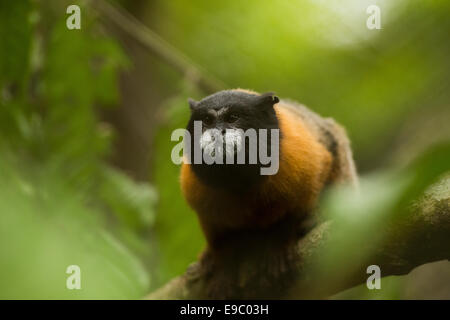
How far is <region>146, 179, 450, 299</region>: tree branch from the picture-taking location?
1.65m

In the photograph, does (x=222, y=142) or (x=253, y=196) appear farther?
(x=253, y=196)

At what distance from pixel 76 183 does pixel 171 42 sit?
2245mm

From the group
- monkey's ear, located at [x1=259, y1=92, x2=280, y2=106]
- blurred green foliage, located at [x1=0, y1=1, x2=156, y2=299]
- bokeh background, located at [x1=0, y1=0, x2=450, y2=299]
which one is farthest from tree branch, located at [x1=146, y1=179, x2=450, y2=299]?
blurred green foliage, located at [x1=0, y1=1, x2=156, y2=299]

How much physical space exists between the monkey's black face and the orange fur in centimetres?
8

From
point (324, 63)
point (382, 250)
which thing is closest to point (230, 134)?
point (382, 250)

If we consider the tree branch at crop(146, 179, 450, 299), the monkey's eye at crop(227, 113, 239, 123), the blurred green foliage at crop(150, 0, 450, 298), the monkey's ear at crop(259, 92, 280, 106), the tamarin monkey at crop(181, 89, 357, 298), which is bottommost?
the tree branch at crop(146, 179, 450, 299)

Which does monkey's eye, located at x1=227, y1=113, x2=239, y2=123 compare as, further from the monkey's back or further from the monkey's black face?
the monkey's back

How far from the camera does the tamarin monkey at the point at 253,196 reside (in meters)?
2.41

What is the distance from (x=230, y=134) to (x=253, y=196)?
423 millimetres

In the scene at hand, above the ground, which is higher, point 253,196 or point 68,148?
point 68,148

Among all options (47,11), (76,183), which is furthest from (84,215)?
(47,11)

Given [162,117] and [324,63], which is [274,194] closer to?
[162,117]

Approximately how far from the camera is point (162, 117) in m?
3.98

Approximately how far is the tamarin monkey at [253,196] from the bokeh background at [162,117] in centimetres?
52
